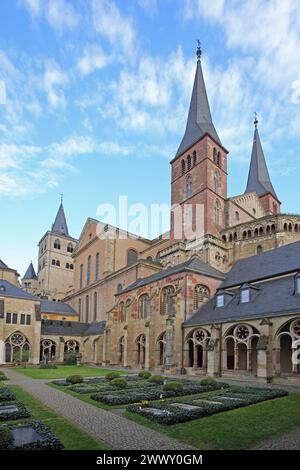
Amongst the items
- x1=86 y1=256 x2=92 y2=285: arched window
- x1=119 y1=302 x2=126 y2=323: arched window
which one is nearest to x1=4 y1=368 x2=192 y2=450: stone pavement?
x1=119 y1=302 x2=126 y2=323: arched window

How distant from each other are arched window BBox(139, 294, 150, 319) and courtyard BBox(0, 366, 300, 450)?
20.0m

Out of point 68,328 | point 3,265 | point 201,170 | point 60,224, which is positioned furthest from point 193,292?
point 60,224

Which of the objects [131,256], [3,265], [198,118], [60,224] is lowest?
[3,265]

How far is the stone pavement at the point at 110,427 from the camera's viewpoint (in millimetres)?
9062

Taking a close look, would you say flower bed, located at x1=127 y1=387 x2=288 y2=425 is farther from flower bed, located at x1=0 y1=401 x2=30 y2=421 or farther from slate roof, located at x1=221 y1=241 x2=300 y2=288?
slate roof, located at x1=221 y1=241 x2=300 y2=288

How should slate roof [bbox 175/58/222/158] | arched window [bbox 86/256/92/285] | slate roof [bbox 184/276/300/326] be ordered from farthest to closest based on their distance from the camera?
arched window [bbox 86/256/92/285] < slate roof [bbox 175/58/222/158] < slate roof [bbox 184/276/300/326]

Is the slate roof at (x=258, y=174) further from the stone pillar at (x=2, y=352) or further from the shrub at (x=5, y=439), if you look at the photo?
the shrub at (x=5, y=439)

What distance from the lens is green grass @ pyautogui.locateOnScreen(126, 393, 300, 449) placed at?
9.30 meters

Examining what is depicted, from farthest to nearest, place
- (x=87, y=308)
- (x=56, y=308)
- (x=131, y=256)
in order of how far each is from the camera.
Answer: (x=56, y=308)
(x=87, y=308)
(x=131, y=256)

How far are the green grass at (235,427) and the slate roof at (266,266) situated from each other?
16.5 metres

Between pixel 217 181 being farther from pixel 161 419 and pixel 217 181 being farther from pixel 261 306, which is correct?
pixel 161 419

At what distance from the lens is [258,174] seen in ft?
226

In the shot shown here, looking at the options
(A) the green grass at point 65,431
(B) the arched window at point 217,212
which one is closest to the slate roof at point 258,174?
(B) the arched window at point 217,212

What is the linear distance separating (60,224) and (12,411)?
94939mm
